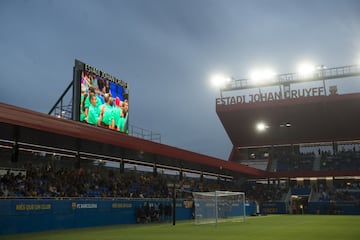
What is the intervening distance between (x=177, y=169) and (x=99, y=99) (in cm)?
2055

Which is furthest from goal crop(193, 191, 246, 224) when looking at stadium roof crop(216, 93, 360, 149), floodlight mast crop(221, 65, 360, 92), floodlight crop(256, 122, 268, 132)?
floodlight mast crop(221, 65, 360, 92)

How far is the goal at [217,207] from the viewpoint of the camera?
1378 inches

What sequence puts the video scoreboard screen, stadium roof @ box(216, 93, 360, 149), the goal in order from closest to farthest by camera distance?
the video scoreboard screen, the goal, stadium roof @ box(216, 93, 360, 149)

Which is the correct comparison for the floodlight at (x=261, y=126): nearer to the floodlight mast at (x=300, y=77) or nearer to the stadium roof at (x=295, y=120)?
the stadium roof at (x=295, y=120)

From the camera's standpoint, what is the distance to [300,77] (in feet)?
219

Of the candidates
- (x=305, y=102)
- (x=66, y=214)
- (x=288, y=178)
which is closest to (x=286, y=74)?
(x=305, y=102)

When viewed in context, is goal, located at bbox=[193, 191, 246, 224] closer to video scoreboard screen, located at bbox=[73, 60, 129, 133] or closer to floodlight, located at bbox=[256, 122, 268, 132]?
video scoreboard screen, located at bbox=[73, 60, 129, 133]

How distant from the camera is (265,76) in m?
68.1

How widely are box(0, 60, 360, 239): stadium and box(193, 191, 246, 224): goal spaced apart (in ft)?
0.41

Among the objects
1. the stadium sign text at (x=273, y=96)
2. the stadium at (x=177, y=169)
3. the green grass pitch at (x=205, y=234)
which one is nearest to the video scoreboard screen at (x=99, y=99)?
the stadium at (x=177, y=169)

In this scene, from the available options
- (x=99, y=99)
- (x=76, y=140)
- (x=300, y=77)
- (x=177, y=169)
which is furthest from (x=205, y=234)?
(x=300, y=77)

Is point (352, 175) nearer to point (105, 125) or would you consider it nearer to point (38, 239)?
point (105, 125)

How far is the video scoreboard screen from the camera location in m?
32.4

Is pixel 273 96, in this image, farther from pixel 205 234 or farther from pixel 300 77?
pixel 205 234
